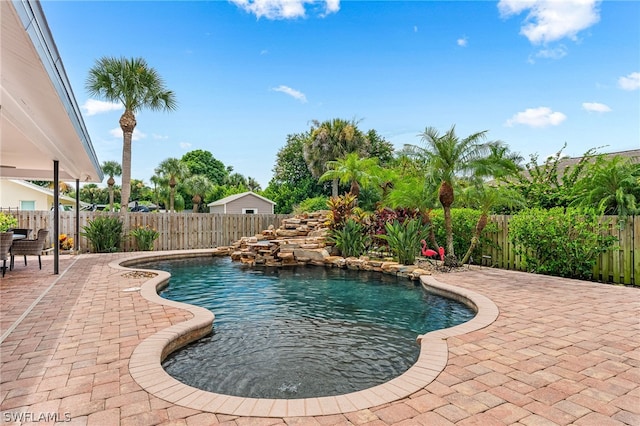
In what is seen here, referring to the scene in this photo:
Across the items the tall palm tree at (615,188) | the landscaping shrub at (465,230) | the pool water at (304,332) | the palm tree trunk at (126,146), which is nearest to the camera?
the pool water at (304,332)

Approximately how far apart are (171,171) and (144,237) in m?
21.4

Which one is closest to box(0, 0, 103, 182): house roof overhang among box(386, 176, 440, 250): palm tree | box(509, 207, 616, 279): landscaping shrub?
box(386, 176, 440, 250): palm tree

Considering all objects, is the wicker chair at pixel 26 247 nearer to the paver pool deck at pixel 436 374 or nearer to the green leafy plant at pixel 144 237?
the paver pool deck at pixel 436 374

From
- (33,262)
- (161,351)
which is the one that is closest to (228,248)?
(33,262)

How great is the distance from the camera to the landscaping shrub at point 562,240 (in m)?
7.21

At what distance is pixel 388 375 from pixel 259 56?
595 inches

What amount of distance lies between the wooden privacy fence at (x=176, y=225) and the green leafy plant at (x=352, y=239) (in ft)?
21.9

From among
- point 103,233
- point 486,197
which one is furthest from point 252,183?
point 486,197

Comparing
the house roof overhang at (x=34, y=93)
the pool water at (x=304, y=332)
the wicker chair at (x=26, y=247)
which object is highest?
the house roof overhang at (x=34, y=93)

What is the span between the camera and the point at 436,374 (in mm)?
2912

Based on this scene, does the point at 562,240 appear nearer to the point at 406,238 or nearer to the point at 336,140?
the point at 406,238

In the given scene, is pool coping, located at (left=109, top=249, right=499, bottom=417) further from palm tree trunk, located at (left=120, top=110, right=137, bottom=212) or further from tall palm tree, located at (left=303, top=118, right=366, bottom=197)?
tall palm tree, located at (left=303, top=118, right=366, bottom=197)

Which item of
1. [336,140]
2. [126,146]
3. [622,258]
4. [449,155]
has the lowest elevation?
[622,258]

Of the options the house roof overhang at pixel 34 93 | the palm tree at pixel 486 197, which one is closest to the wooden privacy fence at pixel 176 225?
the house roof overhang at pixel 34 93
